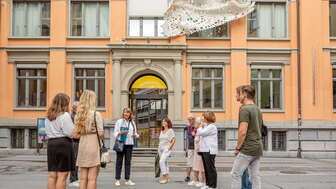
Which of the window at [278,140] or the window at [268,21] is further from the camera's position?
the window at [268,21]

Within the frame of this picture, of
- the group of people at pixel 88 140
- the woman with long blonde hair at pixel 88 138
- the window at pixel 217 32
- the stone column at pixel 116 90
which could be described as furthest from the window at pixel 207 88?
the woman with long blonde hair at pixel 88 138

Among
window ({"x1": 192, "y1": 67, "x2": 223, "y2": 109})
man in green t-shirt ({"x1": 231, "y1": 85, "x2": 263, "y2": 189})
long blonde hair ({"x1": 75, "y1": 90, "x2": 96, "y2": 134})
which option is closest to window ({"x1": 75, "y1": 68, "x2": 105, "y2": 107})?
window ({"x1": 192, "y1": 67, "x2": 223, "y2": 109})

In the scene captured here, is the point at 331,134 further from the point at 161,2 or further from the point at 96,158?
the point at 96,158

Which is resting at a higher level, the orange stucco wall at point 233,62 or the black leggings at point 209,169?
the orange stucco wall at point 233,62

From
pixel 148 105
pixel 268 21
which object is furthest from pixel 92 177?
pixel 268 21

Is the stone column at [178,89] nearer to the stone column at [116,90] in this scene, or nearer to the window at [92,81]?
the stone column at [116,90]

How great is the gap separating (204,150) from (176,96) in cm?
1283

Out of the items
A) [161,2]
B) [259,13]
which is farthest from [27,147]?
[259,13]

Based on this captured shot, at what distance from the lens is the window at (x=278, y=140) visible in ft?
75.3

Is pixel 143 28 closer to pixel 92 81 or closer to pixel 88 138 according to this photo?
pixel 92 81

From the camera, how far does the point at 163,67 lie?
2261cm

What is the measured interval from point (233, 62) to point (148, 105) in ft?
17.0

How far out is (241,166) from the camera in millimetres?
7188

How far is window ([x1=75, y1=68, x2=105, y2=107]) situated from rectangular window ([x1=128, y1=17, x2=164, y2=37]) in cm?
271
